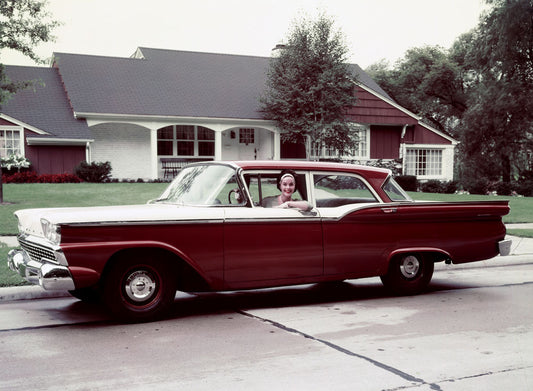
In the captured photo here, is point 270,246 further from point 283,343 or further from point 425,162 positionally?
point 425,162

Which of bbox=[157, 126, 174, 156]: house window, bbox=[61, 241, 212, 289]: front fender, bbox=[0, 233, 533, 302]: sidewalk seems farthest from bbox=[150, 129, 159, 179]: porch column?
bbox=[61, 241, 212, 289]: front fender

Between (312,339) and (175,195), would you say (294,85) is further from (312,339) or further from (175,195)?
(312,339)

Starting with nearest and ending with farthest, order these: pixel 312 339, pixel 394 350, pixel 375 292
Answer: pixel 394 350 < pixel 312 339 < pixel 375 292

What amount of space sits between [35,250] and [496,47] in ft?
112

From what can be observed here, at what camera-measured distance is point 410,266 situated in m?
7.59

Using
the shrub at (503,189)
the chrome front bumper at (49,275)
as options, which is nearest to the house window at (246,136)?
the shrub at (503,189)

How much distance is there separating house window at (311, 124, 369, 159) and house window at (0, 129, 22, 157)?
14.0m

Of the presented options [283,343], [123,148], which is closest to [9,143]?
[123,148]

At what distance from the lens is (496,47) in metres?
35.1

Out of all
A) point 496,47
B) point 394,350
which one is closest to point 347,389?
point 394,350

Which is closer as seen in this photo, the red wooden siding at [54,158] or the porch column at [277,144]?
the red wooden siding at [54,158]

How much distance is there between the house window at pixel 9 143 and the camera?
26.3m

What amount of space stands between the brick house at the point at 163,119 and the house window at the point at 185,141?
0.17 ft

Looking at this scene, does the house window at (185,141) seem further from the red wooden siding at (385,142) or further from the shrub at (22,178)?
the red wooden siding at (385,142)
